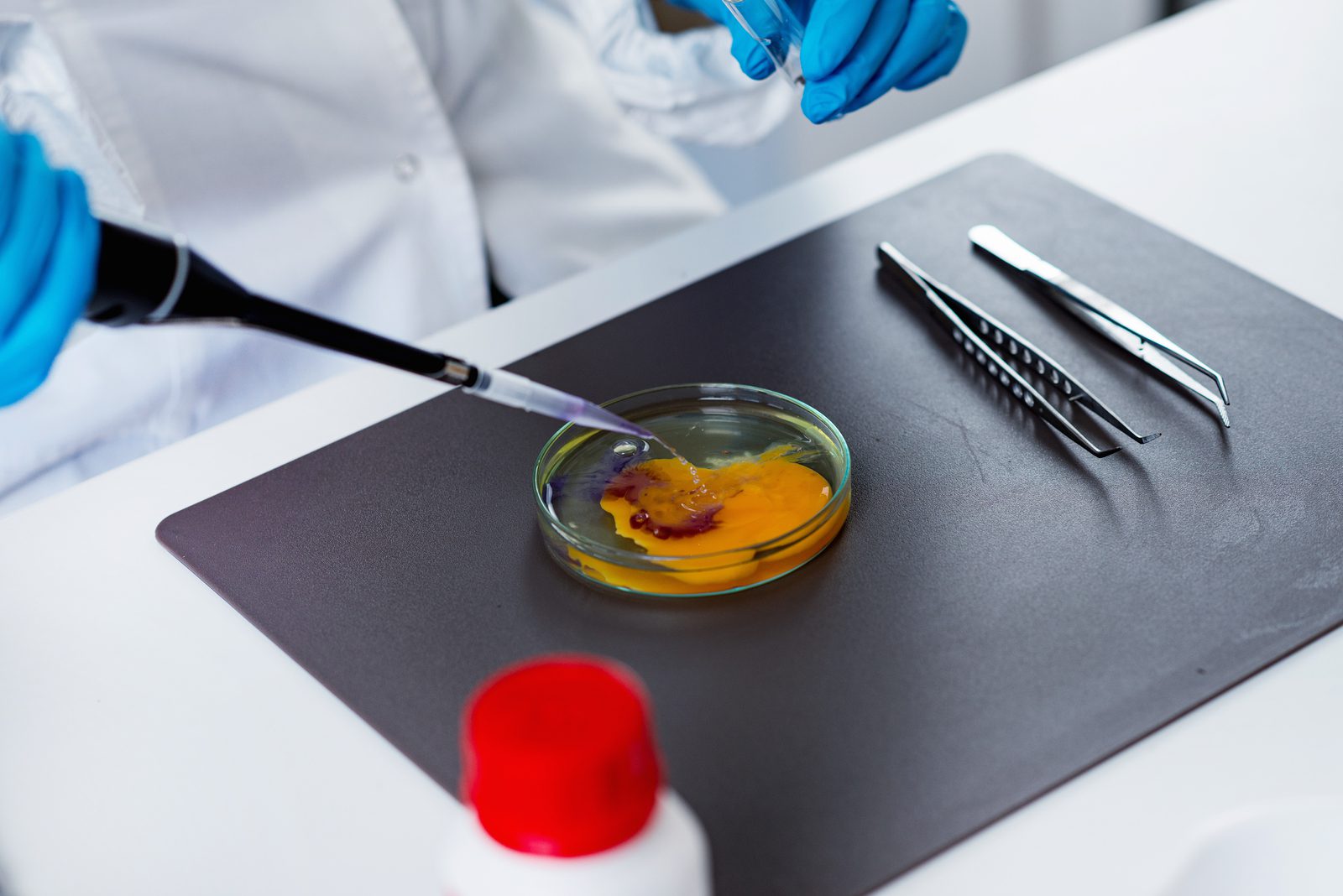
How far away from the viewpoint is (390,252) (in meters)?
1.30

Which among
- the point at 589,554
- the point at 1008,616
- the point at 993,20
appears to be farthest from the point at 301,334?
the point at 993,20

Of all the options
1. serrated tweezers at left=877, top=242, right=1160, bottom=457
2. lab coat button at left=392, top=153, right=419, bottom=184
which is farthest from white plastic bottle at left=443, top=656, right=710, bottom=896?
lab coat button at left=392, top=153, right=419, bottom=184

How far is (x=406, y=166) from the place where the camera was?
50.0 inches

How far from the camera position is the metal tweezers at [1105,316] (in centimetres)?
84

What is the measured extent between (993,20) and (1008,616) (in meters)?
2.13

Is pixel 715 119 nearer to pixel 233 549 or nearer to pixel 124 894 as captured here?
pixel 233 549

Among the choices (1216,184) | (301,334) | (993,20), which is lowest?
(993,20)

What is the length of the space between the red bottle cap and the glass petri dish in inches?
11.3

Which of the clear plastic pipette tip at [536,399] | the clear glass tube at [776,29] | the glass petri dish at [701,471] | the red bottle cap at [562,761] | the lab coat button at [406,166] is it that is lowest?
the glass petri dish at [701,471]

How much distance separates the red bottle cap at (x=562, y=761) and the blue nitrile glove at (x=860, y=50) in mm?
720

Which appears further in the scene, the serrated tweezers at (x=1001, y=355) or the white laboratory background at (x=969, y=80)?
the white laboratory background at (x=969, y=80)

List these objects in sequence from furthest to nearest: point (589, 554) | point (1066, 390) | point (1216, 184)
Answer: point (1216, 184)
point (1066, 390)
point (589, 554)

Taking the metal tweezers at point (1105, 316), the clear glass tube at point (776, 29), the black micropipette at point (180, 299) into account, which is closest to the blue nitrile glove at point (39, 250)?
the black micropipette at point (180, 299)

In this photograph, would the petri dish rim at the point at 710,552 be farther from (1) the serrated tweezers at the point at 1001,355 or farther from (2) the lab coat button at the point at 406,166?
(2) the lab coat button at the point at 406,166
